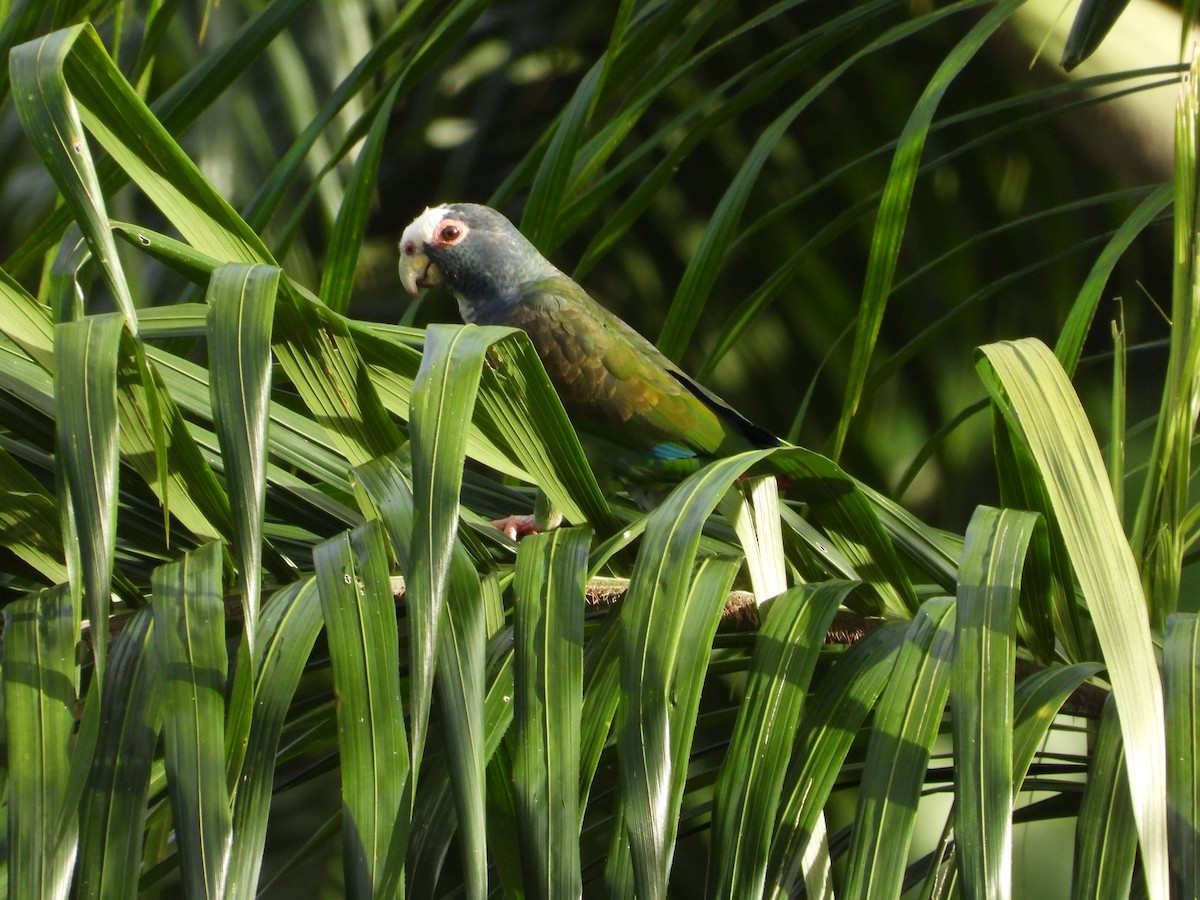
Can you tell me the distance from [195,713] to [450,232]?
59.0 inches

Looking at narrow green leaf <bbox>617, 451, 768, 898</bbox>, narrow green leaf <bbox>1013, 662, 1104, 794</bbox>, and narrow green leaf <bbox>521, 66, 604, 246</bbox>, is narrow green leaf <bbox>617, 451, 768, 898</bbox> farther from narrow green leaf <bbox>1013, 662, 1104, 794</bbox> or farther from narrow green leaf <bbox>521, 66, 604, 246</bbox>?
narrow green leaf <bbox>521, 66, 604, 246</bbox>

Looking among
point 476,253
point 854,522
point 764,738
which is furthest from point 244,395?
point 476,253

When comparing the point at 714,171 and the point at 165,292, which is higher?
the point at 714,171

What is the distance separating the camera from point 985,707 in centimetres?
69

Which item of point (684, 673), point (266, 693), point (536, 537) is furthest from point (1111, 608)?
point (266, 693)

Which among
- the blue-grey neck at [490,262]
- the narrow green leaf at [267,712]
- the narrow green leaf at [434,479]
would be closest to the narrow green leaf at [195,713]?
the narrow green leaf at [267,712]

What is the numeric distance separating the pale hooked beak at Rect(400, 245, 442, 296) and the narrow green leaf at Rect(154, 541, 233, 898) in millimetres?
1427

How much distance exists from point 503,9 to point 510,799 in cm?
212

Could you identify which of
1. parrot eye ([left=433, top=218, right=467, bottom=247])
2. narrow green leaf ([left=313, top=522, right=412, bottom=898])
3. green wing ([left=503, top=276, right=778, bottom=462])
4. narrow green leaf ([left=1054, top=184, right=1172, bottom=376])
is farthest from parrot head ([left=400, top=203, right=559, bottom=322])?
narrow green leaf ([left=313, top=522, right=412, bottom=898])

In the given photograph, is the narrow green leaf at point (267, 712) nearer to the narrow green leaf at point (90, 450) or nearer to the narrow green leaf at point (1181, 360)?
the narrow green leaf at point (90, 450)

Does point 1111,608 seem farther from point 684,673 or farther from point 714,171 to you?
point 714,171

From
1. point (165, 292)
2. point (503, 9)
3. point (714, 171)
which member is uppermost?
point (503, 9)

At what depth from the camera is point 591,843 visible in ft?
3.91

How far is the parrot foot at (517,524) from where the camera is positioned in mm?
1323
